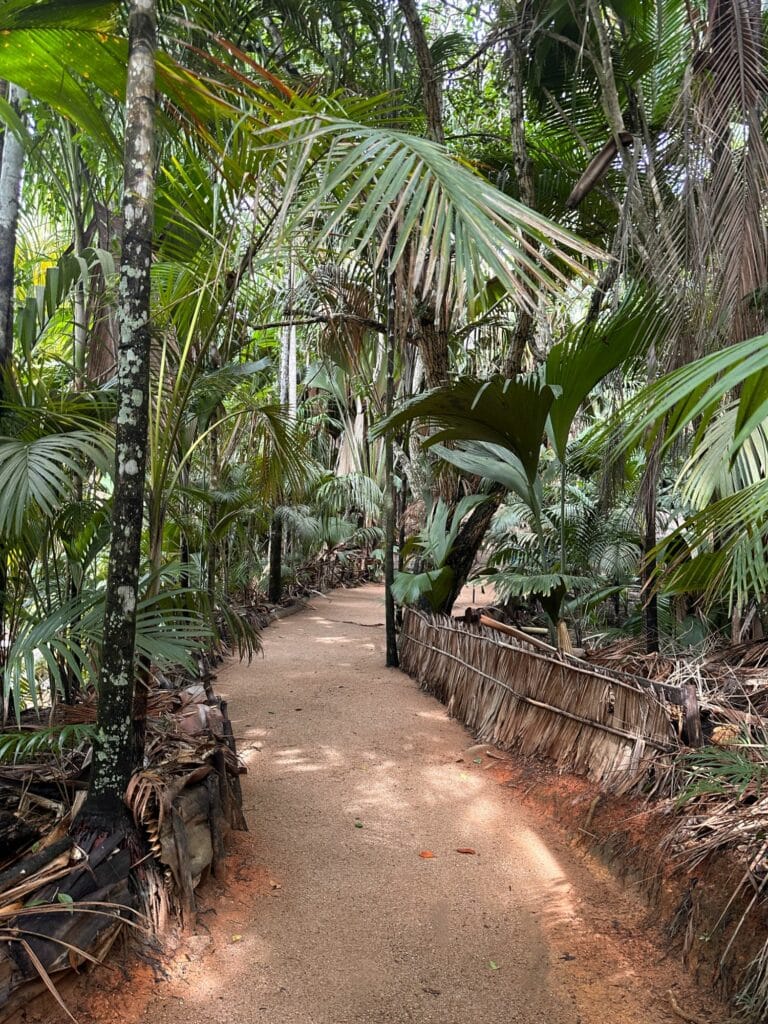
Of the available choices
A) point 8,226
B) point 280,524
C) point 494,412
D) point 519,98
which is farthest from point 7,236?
point 280,524

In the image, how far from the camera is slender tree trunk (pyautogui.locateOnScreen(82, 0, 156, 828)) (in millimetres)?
2261

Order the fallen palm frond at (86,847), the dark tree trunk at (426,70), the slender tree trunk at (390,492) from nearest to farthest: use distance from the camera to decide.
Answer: the fallen palm frond at (86,847)
the dark tree trunk at (426,70)
the slender tree trunk at (390,492)

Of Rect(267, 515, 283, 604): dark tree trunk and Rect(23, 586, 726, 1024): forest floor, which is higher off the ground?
Rect(267, 515, 283, 604): dark tree trunk

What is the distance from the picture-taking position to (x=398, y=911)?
2791mm

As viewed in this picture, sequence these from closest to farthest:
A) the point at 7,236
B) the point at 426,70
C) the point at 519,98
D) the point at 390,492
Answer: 1. the point at 7,236
2. the point at 519,98
3. the point at 426,70
4. the point at 390,492

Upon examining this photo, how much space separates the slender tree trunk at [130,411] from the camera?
2261 mm

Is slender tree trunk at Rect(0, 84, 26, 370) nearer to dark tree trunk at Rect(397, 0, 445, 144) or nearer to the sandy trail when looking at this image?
the sandy trail

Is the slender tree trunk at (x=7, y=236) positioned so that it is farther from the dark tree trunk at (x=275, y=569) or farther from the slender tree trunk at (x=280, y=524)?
the dark tree trunk at (x=275, y=569)

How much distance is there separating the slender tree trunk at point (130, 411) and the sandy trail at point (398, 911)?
71cm

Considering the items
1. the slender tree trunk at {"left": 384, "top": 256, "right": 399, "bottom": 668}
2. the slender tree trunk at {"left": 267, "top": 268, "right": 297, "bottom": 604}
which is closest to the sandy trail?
the slender tree trunk at {"left": 384, "top": 256, "right": 399, "bottom": 668}

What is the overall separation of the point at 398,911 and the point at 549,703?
152 cm

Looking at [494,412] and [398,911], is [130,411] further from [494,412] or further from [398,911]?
[494,412]

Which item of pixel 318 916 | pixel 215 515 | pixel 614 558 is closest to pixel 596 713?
pixel 318 916

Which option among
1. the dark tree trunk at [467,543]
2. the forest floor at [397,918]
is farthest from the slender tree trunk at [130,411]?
the dark tree trunk at [467,543]
